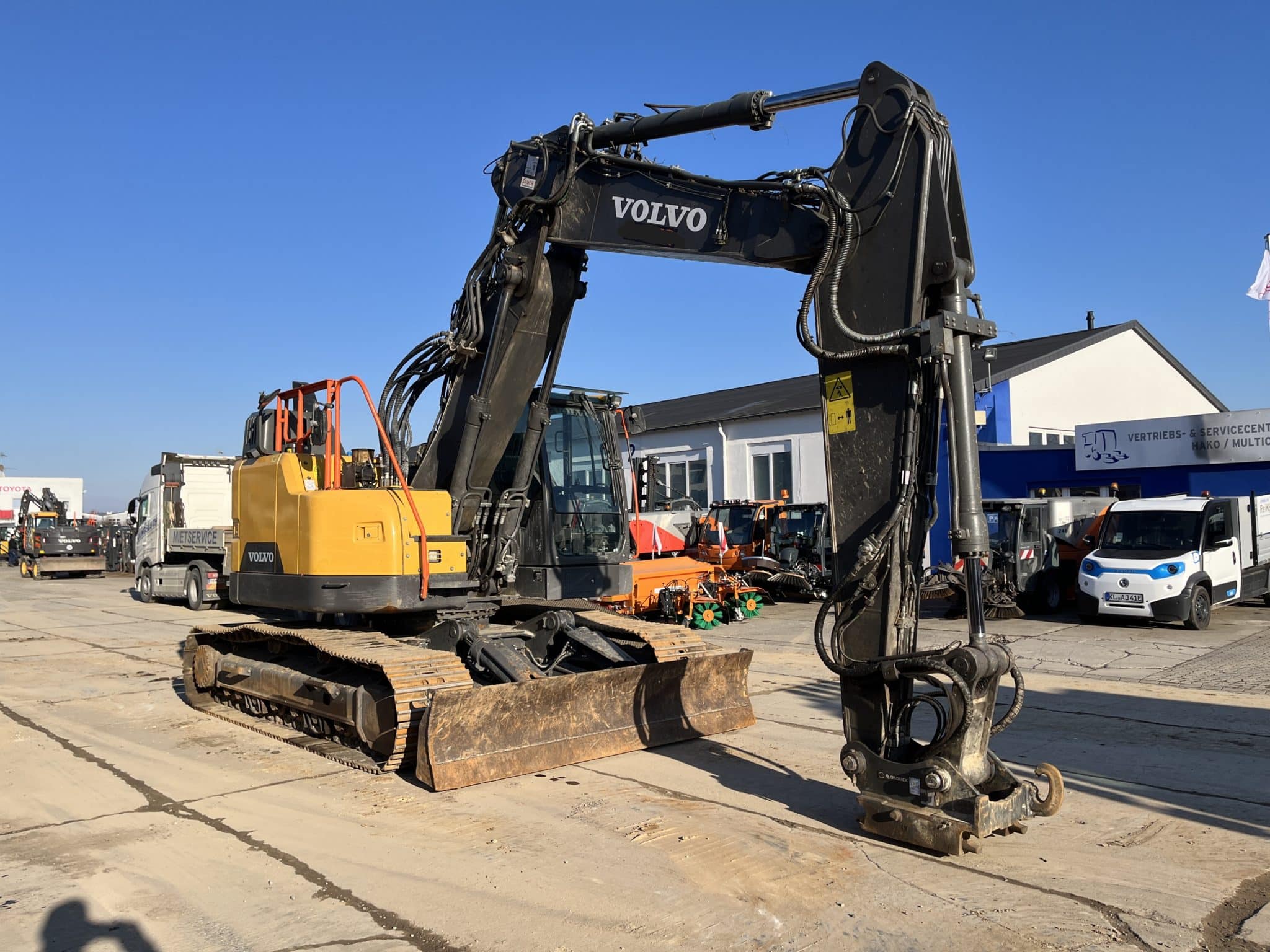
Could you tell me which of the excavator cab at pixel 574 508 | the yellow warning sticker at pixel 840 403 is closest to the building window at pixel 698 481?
the excavator cab at pixel 574 508

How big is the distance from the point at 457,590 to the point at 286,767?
174 centimetres

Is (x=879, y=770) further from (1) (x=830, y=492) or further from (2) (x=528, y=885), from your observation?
(2) (x=528, y=885)

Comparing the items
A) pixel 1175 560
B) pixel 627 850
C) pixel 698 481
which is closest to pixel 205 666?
pixel 627 850

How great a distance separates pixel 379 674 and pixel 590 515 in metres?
2.87

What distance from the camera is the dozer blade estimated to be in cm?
Answer: 647

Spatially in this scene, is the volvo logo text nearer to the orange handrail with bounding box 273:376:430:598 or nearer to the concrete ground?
the orange handrail with bounding box 273:376:430:598

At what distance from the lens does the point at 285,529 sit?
7973 mm

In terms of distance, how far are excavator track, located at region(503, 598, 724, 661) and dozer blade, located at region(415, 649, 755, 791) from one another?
115 mm

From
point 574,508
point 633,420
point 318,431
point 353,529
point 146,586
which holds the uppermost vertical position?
point 633,420

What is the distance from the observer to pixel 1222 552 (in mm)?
16031

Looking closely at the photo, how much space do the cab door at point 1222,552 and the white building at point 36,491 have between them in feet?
160

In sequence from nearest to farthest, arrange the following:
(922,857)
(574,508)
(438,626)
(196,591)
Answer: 1. (922,857)
2. (438,626)
3. (574,508)
4. (196,591)

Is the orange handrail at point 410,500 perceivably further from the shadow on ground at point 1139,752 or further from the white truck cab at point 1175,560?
the white truck cab at point 1175,560

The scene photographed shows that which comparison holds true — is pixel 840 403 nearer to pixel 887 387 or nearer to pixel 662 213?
pixel 887 387
